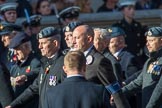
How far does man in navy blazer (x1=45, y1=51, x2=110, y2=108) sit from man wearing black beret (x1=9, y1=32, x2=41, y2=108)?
2.60 metres

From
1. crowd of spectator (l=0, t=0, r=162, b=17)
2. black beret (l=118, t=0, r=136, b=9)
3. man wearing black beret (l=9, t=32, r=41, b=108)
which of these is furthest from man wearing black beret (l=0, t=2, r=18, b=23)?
man wearing black beret (l=9, t=32, r=41, b=108)

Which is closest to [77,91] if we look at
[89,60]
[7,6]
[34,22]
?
[89,60]

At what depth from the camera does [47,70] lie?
11.3 m

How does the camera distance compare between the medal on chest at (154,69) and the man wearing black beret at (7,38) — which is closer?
the medal on chest at (154,69)

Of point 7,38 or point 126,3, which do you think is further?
point 126,3

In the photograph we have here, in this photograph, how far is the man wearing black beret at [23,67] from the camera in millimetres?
12227

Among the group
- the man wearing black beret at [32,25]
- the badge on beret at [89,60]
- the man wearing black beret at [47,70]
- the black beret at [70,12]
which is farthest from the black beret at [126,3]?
the badge on beret at [89,60]

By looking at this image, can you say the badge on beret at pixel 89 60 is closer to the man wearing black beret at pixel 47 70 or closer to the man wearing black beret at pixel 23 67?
the man wearing black beret at pixel 47 70

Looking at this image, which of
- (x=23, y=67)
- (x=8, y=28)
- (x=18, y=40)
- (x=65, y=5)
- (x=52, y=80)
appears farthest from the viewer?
(x=65, y=5)

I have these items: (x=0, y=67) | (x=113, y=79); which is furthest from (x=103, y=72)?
(x=0, y=67)

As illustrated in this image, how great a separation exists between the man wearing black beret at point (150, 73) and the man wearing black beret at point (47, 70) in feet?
3.48

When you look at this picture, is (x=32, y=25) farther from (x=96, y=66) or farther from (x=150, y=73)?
(x=96, y=66)

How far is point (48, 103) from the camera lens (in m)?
9.43

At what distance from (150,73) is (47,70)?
4.19 ft
